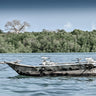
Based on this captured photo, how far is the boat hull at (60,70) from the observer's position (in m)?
23.1

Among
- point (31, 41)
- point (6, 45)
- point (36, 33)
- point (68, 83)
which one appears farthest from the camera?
point (36, 33)

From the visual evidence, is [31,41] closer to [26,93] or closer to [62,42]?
[62,42]

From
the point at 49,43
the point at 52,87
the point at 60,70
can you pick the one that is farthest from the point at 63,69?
the point at 49,43

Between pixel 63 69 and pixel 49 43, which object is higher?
pixel 49 43

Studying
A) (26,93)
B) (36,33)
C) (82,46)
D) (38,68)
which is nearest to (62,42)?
(82,46)

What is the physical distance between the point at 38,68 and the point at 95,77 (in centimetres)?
410

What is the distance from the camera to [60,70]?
23.4 meters

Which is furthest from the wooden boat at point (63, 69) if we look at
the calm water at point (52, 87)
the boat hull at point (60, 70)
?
the calm water at point (52, 87)

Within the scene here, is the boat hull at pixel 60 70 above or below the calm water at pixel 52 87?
above

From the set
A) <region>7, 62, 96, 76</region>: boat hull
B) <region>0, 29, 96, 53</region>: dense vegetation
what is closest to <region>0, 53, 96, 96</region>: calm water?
<region>7, 62, 96, 76</region>: boat hull

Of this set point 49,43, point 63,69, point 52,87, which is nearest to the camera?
point 52,87

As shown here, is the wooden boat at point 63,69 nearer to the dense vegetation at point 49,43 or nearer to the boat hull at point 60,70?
the boat hull at point 60,70

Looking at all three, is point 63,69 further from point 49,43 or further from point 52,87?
point 49,43

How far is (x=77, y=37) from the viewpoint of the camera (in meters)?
115
